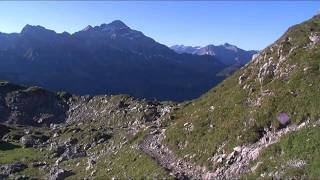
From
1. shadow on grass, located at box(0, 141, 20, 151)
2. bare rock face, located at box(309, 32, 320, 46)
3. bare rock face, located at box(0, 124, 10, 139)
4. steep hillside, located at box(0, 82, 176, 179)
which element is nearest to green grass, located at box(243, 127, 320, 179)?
steep hillside, located at box(0, 82, 176, 179)

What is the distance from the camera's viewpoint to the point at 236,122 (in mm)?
41656

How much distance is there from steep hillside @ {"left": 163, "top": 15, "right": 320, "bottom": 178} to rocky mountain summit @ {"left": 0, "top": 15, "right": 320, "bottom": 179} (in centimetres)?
8

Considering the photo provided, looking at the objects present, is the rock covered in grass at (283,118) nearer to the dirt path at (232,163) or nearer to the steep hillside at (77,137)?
the dirt path at (232,163)

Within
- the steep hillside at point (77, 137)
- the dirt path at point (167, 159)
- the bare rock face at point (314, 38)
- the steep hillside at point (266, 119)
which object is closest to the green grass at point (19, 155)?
the steep hillside at point (77, 137)

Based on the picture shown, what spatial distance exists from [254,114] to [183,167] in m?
7.51

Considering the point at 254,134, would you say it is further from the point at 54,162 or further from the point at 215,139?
the point at 54,162

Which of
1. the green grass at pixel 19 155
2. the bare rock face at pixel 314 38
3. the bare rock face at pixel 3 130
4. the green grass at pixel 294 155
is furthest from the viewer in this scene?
the bare rock face at pixel 3 130

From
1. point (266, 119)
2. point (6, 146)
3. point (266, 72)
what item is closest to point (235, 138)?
point (266, 119)

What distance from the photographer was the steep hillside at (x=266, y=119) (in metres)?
33.1

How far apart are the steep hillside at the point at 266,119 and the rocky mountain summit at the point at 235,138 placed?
81 mm

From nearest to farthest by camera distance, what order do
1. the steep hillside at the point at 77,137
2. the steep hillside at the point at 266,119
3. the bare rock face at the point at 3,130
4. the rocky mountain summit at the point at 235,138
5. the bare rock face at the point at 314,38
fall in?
the steep hillside at the point at 266,119 → the rocky mountain summit at the point at 235,138 → the bare rock face at the point at 314,38 → the steep hillside at the point at 77,137 → the bare rock face at the point at 3,130

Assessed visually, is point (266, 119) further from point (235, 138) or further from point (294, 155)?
point (294, 155)

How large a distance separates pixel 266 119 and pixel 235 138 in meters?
2.97

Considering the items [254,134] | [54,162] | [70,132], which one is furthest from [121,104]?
[254,134]
